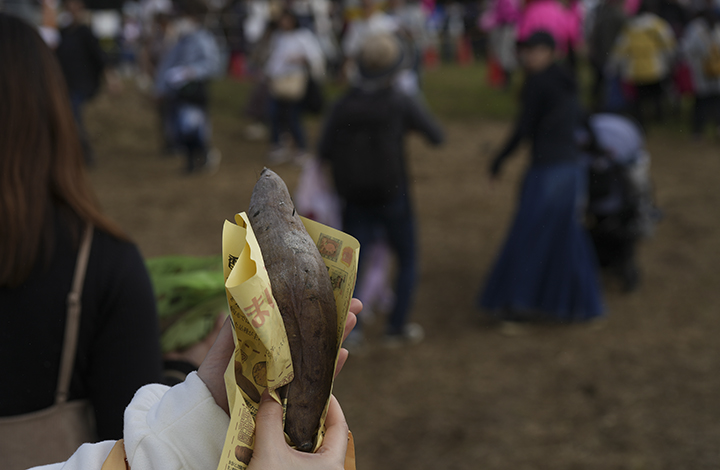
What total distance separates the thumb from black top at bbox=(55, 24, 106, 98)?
28.2 ft

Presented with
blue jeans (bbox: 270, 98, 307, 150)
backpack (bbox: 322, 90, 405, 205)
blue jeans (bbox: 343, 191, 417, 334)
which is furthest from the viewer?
blue jeans (bbox: 270, 98, 307, 150)

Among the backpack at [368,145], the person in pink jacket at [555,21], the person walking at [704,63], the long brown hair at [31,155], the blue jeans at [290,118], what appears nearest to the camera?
the long brown hair at [31,155]

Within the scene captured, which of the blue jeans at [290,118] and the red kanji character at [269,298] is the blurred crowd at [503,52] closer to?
the blue jeans at [290,118]

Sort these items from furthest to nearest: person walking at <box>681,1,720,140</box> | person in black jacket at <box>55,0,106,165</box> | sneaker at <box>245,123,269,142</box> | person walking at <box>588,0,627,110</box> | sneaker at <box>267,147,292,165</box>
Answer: sneaker at <box>245,123,269,142</box> → person walking at <box>588,0,627,110</box> → person walking at <box>681,1,720,140</box> → sneaker at <box>267,147,292,165</box> → person in black jacket at <box>55,0,106,165</box>

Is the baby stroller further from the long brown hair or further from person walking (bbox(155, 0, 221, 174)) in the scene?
person walking (bbox(155, 0, 221, 174))

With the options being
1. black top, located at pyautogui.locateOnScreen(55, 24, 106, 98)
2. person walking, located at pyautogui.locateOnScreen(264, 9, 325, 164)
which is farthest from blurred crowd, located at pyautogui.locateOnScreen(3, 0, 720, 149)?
black top, located at pyautogui.locateOnScreen(55, 24, 106, 98)

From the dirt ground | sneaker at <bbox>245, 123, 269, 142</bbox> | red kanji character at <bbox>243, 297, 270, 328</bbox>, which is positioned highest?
red kanji character at <bbox>243, 297, 270, 328</bbox>

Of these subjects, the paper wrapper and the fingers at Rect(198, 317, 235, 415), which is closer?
the paper wrapper

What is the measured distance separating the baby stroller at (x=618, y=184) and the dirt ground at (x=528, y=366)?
0.55 metres

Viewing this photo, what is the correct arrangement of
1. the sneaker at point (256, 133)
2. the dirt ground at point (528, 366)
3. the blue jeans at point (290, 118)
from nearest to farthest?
the dirt ground at point (528, 366)
the blue jeans at point (290, 118)
the sneaker at point (256, 133)

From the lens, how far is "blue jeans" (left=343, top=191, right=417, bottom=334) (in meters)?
4.34

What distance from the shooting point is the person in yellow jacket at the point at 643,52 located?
958cm

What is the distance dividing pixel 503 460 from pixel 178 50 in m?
6.76

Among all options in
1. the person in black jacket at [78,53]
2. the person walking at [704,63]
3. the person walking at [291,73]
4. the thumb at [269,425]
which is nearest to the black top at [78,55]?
the person in black jacket at [78,53]
